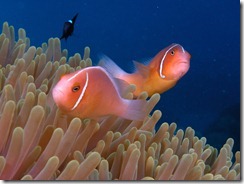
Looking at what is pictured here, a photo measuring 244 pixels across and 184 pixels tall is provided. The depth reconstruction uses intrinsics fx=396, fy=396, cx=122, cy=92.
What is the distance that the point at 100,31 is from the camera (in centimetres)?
3447

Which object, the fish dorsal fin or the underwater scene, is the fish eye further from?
the fish dorsal fin

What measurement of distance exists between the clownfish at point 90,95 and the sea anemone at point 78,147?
6 centimetres

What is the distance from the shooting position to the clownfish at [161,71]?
202cm

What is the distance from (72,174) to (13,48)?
1519 millimetres

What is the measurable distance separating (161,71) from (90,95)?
72 centimetres

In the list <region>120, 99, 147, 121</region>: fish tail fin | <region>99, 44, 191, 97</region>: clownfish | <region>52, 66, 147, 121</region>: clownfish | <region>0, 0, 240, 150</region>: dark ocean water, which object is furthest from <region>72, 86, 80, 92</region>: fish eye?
<region>0, 0, 240, 150</region>: dark ocean water

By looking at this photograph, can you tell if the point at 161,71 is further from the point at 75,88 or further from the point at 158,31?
the point at 158,31

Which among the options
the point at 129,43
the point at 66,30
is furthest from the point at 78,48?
the point at 66,30

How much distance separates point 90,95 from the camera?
4.55 ft

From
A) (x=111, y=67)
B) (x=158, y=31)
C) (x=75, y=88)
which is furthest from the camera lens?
(x=158, y=31)

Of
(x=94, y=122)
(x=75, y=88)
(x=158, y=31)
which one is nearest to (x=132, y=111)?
(x=94, y=122)

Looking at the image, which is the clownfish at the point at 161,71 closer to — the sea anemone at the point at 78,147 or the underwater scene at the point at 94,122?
the underwater scene at the point at 94,122

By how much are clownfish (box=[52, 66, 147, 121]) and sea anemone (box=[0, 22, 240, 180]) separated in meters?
0.06

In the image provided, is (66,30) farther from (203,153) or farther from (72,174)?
(72,174)
